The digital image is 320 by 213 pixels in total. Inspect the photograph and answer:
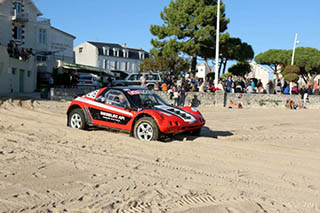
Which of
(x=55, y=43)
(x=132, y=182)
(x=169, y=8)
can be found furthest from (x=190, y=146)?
(x=55, y=43)

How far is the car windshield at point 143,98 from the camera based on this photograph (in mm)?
9326

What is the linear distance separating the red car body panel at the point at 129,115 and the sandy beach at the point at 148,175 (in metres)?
0.42

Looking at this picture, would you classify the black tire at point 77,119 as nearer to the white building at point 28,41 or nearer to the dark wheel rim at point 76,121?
the dark wheel rim at point 76,121

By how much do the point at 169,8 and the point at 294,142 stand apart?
26810 mm

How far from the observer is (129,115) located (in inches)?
352

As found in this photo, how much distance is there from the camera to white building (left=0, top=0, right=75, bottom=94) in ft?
96.6

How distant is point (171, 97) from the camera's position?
853 inches

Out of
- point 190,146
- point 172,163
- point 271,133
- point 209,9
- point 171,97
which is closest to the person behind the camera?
point 172,163

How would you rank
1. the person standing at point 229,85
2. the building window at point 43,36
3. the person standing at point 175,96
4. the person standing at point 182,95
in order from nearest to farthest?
the person standing at point 175,96, the person standing at point 182,95, the person standing at point 229,85, the building window at point 43,36

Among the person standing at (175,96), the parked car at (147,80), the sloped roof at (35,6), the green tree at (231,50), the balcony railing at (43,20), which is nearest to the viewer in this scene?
the person standing at (175,96)

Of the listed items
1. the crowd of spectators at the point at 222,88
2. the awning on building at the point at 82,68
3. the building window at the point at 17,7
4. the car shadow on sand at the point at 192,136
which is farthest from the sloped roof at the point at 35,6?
the car shadow on sand at the point at 192,136

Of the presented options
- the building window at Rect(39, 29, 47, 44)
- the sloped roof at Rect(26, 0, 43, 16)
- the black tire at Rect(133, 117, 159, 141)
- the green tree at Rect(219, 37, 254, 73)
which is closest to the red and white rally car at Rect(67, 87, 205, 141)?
the black tire at Rect(133, 117, 159, 141)

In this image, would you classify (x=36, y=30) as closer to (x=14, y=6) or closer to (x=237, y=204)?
(x=14, y=6)

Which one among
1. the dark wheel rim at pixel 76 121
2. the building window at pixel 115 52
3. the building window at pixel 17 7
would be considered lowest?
the dark wheel rim at pixel 76 121
